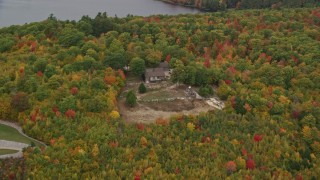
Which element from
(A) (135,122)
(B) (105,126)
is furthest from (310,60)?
(B) (105,126)

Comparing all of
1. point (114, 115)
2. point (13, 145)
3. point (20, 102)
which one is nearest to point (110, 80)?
point (114, 115)

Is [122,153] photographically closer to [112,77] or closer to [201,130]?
[201,130]

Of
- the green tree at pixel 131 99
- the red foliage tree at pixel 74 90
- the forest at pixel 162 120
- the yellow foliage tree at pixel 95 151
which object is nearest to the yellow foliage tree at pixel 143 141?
the forest at pixel 162 120

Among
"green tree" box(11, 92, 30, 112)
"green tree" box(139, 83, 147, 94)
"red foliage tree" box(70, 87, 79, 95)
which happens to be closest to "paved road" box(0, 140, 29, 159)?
"green tree" box(11, 92, 30, 112)

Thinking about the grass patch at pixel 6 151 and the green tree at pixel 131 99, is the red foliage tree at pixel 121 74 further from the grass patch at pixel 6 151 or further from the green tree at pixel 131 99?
the grass patch at pixel 6 151

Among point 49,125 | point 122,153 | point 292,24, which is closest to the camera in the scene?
point 122,153

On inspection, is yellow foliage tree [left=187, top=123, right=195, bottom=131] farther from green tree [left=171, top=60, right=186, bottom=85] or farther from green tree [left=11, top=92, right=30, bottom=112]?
green tree [left=11, top=92, right=30, bottom=112]
